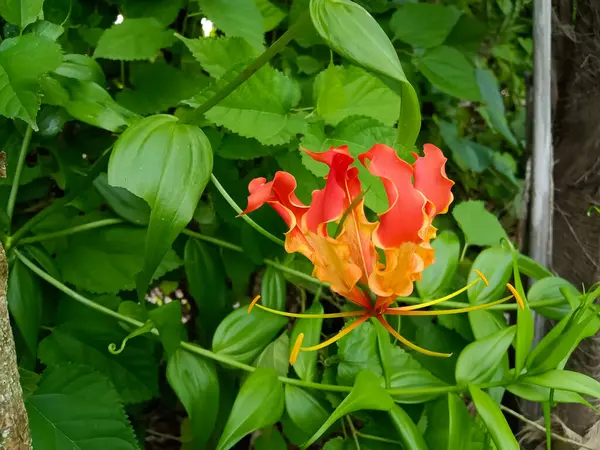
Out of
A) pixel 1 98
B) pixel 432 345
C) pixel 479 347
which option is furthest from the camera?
pixel 432 345

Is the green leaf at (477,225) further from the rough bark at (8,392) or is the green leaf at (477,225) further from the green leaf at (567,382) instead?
the rough bark at (8,392)

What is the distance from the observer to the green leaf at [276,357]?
755 millimetres

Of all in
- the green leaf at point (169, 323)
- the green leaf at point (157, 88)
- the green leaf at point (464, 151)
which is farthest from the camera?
the green leaf at point (464, 151)

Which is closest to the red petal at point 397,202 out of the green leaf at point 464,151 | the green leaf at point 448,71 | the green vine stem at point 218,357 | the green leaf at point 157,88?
the green vine stem at point 218,357

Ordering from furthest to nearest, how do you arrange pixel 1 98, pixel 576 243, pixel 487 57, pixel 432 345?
1. pixel 487 57
2. pixel 576 243
3. pixel 432 345
4. pixel 1 98

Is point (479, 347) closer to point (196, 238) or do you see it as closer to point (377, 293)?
point (377, 293)

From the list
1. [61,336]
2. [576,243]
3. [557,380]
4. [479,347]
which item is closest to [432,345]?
[479,347]

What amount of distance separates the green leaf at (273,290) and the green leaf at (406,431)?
210 millimetres

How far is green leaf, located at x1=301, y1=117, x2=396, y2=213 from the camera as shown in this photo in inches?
27.8

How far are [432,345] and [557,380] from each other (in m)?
0.27

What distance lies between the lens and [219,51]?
77 centimetres

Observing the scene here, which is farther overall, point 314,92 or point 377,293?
point 314,92

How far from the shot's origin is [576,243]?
1.05 metres

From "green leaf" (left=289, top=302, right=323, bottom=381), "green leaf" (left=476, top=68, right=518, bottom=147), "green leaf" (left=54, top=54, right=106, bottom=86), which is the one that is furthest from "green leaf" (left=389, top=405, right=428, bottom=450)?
"green leaf" (left=476, top=68, right=518, bottom=147)
